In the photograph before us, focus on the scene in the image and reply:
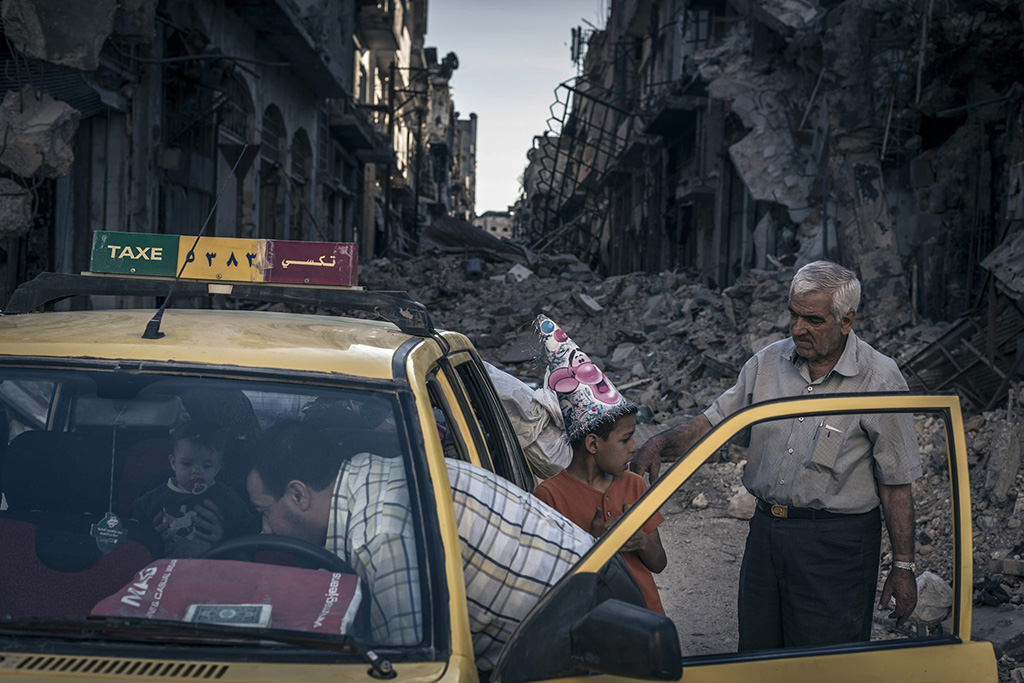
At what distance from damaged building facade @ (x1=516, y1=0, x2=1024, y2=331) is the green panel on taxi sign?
7.82m

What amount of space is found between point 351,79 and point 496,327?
10519mm

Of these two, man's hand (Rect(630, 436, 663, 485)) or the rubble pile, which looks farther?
the rubble pile

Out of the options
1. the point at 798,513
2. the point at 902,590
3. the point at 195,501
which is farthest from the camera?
the point at 798,513

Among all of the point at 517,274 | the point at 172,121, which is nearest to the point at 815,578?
the point at 172,121

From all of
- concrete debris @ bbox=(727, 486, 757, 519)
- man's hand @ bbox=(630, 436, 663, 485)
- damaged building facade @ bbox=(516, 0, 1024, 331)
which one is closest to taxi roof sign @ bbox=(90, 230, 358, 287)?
man's hand @ bbox=(630, 436, 663, 485)

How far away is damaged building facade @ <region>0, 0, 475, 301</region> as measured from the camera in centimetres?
703

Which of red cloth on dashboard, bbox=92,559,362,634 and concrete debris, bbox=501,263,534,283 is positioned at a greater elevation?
concrete debris, bbox=501,263,534,283

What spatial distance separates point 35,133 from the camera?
268 inches

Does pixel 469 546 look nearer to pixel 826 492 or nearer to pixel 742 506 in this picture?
pixel 826 492

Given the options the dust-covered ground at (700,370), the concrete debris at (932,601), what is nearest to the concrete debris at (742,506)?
the dust-covered ground at (700,370)

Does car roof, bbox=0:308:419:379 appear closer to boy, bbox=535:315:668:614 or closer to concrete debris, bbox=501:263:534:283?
boy, bbox=535:315:668:614

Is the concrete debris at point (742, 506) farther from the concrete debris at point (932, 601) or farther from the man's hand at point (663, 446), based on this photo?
the man's hand at point (663, 446)

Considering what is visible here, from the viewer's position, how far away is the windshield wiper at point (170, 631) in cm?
163

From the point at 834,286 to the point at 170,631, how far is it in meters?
2.18
